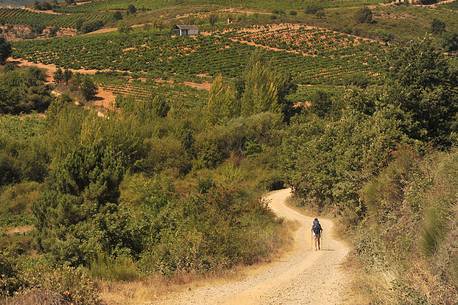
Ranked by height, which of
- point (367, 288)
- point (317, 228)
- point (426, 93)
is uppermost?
point (426, 93)

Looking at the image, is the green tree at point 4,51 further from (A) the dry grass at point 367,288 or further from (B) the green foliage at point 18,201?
(A) the dry grass at point 367,288

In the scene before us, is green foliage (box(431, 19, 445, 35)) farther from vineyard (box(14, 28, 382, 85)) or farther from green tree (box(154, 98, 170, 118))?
green tree (box(154, 98, 170, 118))

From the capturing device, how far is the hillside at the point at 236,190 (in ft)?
41.2

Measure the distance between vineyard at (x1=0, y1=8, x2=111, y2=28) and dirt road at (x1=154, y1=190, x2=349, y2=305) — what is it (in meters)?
148

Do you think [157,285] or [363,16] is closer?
[157,285]

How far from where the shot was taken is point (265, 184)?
44062 mm

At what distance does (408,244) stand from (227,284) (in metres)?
4.59

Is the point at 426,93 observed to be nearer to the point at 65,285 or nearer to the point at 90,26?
the point at 65,285

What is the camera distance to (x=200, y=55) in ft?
322

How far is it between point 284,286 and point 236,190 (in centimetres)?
770

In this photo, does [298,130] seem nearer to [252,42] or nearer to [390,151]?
[390,151]

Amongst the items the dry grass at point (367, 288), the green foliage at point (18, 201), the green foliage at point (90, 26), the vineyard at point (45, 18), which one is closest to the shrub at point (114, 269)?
the dry grass at point (367, 288)

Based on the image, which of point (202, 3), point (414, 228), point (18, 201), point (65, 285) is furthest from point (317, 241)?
point (202, 3)

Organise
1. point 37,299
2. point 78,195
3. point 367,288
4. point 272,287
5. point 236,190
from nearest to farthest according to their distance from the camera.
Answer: point 37,299 < point 367,288 < point 272,287 < point 236,190 < point 78,195
